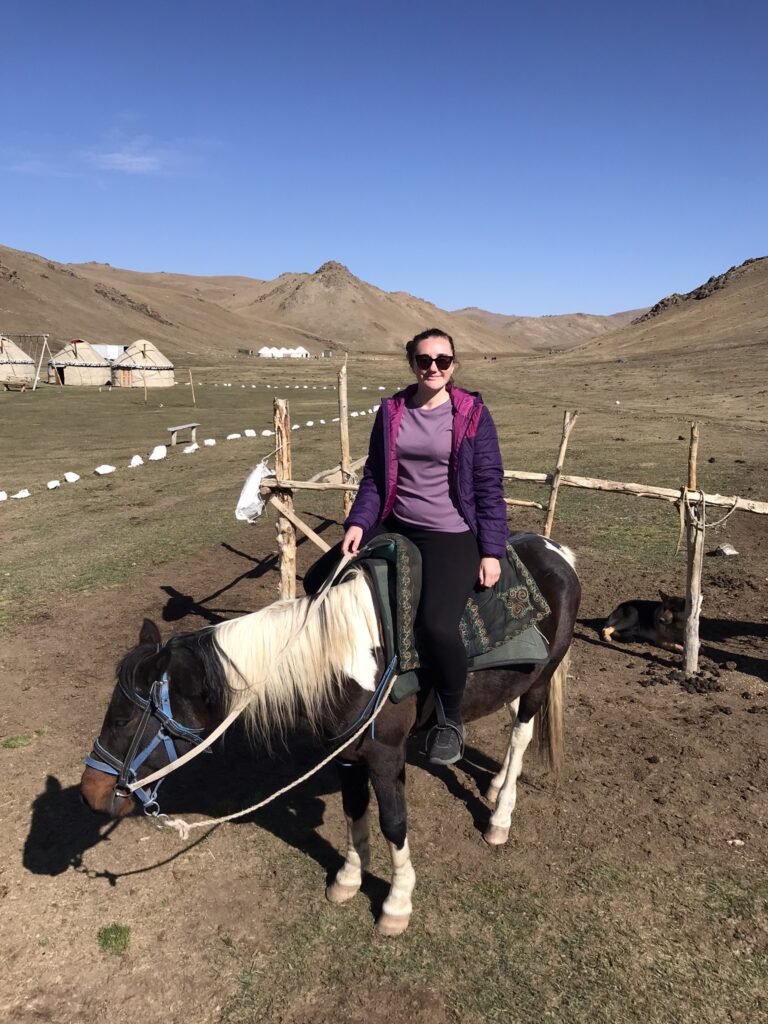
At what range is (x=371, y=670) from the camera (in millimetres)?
3273

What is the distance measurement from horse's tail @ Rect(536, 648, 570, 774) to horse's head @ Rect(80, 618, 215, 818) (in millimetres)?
2423

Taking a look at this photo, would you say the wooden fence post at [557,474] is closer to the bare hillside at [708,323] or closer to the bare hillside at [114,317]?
the bare hillside at [708,323]

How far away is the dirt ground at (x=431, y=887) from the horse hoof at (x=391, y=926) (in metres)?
0.05

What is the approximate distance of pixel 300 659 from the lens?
127 inches

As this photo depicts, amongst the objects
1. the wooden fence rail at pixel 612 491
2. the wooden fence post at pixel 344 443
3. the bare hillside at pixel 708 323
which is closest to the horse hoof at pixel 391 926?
the wooden fence rail at pixel 612 491

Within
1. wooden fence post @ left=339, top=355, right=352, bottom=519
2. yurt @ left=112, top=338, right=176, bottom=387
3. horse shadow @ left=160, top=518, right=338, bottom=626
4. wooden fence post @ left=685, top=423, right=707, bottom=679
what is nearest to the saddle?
wooden fence post @ left=685, top=423, right=707, bottom=679

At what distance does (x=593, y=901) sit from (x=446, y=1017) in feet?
3.60

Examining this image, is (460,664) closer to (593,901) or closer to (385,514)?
(385,514)

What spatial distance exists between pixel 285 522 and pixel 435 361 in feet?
13.3

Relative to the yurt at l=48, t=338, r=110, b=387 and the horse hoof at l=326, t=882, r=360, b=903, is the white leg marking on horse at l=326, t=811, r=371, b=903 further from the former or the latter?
the yurt at l=48, t=338, r=110, b=387

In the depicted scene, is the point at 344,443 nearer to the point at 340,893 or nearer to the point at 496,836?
the point at 496,836

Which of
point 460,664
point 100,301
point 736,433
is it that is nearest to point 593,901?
point 460,664

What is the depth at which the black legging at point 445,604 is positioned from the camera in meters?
3.24

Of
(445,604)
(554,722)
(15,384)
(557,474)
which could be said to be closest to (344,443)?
(557,474)
